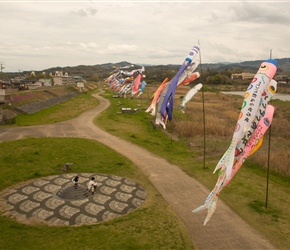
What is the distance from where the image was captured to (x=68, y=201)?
15086 millimetres

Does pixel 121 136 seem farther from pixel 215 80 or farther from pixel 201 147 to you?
pixel 215 80

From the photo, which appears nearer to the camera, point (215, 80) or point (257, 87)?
point (257, 87)

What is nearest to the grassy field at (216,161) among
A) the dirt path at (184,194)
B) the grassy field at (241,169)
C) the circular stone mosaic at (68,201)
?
the grassy field at (241,169)

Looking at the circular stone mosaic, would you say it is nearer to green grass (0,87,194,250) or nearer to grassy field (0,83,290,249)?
green grass (0,87,194,250)

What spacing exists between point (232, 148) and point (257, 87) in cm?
308

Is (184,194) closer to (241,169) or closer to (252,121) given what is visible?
(252,121)

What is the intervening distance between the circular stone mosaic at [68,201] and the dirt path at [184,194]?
212cm

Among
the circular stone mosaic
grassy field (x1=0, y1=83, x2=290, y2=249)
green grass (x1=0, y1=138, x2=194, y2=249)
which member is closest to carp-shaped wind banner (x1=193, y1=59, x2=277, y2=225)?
grassy field (x1=0, y1=83, x2=290, y2=249)

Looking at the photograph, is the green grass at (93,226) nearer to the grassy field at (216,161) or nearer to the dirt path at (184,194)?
the grassy field at (216,161)

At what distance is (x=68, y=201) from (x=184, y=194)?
21.4ft

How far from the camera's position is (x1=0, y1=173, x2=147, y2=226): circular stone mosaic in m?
13.6

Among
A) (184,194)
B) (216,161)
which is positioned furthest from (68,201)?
(216,161)

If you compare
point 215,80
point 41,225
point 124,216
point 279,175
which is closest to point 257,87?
point 124,216

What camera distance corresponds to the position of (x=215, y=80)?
124000 millimetres
